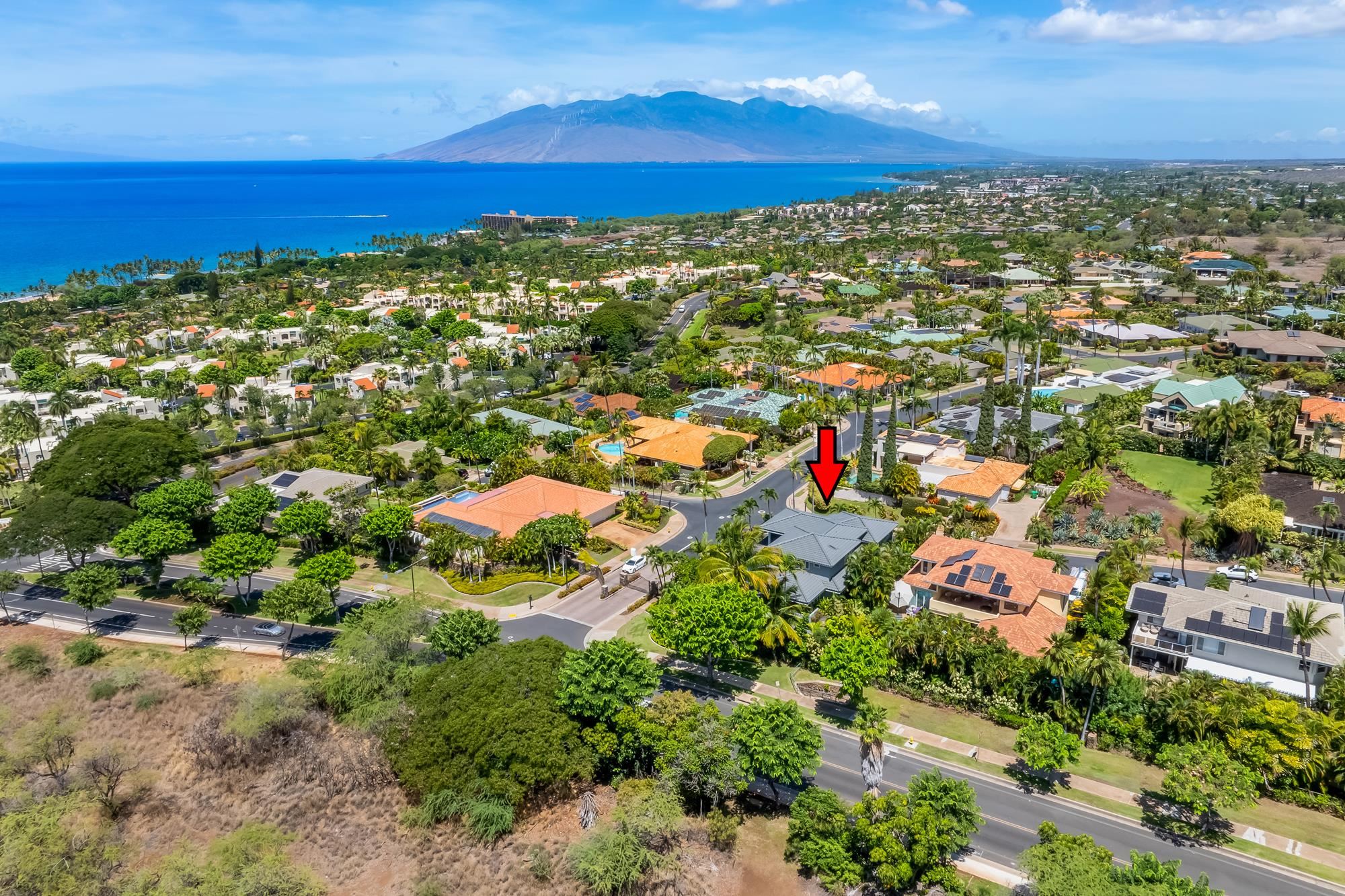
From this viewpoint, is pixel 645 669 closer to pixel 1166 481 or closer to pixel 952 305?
pixel 1166 481

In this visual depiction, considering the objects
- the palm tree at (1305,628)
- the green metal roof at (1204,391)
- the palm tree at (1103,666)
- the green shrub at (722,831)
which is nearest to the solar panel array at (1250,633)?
the palm tree at (1305,628)

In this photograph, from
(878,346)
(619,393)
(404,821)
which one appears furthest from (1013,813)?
(878,346)

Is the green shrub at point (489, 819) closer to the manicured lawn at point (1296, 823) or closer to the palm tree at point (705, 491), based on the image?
the manicured lawn at point (1296, 823)

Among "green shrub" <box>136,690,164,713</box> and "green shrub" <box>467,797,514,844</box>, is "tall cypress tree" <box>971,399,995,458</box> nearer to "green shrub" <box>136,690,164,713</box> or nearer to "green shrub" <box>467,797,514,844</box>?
"green shrub" <box>467,797,514,844</box>

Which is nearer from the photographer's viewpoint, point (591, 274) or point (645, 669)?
point (645, 669)

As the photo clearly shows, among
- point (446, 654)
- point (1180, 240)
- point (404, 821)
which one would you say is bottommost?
point (404, 821)

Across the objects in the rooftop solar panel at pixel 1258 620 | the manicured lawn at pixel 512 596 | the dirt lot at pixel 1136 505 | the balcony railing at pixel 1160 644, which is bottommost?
the manicured lawn at pixel 512 596

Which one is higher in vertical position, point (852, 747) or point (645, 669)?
point (645, 669)

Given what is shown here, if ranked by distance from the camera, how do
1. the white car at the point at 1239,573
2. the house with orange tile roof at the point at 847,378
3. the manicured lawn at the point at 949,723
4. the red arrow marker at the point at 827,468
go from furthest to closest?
the house with orange tile roof at the point at 847,378
the red arrow marker at the point at 827,468
the white car at the point at 1239,573
the manicured lawn at the point at 949,723
